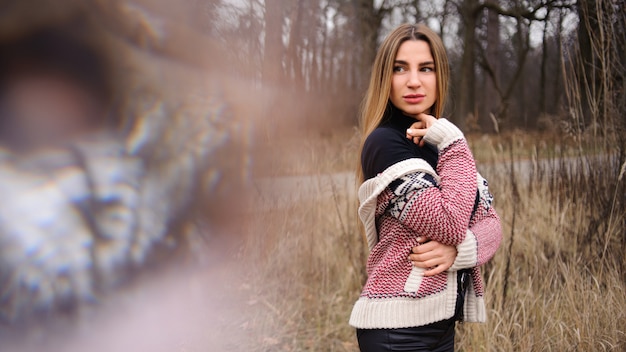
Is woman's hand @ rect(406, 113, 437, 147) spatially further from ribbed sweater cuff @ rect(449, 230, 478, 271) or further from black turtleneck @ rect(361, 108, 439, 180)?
ribbed sweater cuff @ rect(449, 230, 478, 271)

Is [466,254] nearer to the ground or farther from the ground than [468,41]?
nearer to the ground

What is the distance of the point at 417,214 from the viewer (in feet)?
2.88

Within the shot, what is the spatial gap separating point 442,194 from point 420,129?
0.55 feet

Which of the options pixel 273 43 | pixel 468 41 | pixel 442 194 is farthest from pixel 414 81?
pixel 468 41

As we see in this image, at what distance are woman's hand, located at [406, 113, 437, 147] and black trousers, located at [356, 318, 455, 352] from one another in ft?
1.29

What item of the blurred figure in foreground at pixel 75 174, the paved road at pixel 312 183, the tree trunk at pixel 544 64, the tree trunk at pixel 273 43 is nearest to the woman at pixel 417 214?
the blurred figure in foreground at pixel 75 174

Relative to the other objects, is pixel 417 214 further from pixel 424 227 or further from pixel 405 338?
pixel 405 338

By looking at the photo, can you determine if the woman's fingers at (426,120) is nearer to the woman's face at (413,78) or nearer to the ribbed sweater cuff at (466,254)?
the woman's face at (413,78)

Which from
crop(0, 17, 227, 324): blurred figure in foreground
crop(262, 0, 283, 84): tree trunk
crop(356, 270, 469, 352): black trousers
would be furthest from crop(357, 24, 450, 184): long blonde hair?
crop(262, 0, 283, 84): tree trunk

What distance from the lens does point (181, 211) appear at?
140 cm

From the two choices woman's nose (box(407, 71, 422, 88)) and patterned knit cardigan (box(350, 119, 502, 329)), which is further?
woman's nose (box(407, 71, 422, 88))

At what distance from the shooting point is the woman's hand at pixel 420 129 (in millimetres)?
965

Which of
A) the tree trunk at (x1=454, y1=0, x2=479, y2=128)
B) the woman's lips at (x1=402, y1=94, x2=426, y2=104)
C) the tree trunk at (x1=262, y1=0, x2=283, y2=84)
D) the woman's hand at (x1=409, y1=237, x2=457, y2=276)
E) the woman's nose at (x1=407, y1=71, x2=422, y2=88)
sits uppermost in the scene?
the tree trunk at (x1=454, y1=0, x2=479, y2=128)

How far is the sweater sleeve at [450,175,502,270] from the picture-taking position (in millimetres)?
912
